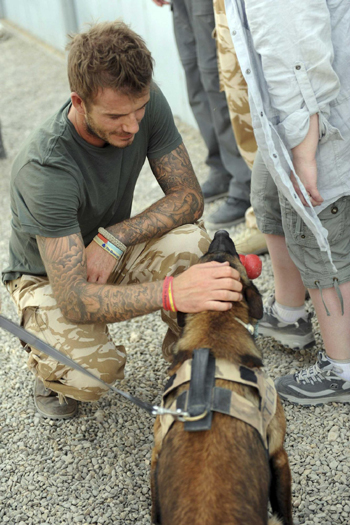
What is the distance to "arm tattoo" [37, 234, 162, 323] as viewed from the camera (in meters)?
2.68

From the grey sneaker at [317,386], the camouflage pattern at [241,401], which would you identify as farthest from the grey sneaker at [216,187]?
the camouflage pattern at [241,401]

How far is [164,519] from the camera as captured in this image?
1.88m

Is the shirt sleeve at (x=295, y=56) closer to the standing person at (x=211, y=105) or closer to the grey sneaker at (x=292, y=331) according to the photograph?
the grey sneaker at (x=292, y=331)

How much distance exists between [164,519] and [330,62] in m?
1.87

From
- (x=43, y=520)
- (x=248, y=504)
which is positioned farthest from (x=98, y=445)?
(x=248, y=504)

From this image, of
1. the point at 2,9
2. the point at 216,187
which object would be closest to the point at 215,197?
the point at 216,187

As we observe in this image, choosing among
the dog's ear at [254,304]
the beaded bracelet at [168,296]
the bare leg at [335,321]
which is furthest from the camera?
the bare leg at [335,321]

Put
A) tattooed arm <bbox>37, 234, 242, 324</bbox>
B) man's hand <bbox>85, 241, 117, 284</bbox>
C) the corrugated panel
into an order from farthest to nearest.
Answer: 1. the corrugated panel
2. man's hand <bbox>85, 241, 117, 284</bbox>
3. tattooed arm <bbox>37, 234, 242, 324</bbox>

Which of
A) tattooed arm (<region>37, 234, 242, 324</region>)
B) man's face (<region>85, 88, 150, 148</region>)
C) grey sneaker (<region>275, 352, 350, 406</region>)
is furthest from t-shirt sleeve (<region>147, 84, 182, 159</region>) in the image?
grey sneaker (<region>275, 352, 350, 406</region>)

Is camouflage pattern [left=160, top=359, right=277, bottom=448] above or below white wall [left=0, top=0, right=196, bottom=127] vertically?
above

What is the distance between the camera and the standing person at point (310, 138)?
2.19 m

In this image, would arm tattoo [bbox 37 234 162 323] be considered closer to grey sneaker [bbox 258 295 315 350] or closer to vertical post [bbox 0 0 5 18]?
grey sneaker [bbox 258 295 315 350]

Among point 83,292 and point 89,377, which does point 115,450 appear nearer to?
point 89,377

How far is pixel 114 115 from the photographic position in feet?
8.59
